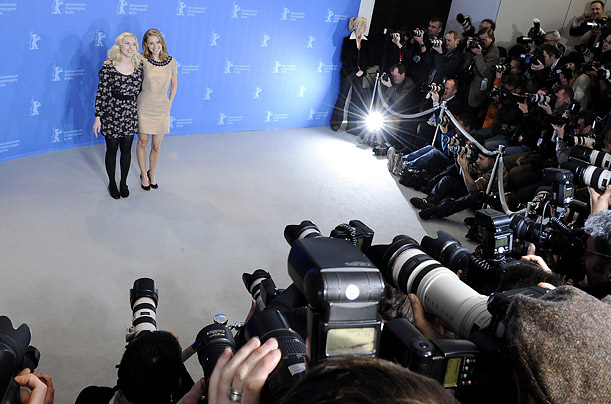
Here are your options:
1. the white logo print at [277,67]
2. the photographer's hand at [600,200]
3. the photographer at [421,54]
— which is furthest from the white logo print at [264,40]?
the photographer's hand at [600,200]

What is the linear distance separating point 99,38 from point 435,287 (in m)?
4.47

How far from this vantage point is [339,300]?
108cm

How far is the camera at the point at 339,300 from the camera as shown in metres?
1.07

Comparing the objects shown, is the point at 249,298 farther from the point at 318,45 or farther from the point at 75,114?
the point at 318,45

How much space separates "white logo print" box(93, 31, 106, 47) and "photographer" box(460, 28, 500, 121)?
12.0 ft

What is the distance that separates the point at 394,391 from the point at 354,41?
6785mm

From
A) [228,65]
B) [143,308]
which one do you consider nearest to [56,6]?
[228,65]

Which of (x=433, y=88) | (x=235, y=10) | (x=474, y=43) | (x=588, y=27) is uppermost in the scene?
(x=588, y=27)

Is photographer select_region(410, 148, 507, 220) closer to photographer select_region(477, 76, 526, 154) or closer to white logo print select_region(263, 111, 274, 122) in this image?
photographer select_region(477, 76, 526, 154)

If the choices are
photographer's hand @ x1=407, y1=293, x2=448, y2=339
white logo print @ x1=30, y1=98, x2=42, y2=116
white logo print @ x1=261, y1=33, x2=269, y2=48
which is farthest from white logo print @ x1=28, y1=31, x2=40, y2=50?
photographer's hand @ x1=407, y1=293, x2=448, y2=339

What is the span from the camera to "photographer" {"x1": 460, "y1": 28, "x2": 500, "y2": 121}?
606 centimetres

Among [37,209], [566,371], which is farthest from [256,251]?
[566,371]

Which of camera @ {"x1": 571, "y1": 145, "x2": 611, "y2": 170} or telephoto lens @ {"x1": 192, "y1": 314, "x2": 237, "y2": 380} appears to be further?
camera @ {"x1": 571, "y1": 145, "x2": 611, "y2": 170}

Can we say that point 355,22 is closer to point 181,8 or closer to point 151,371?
point 181,8
